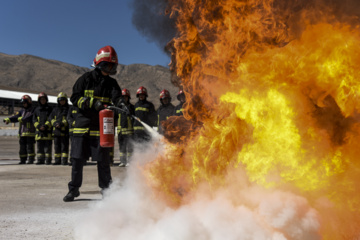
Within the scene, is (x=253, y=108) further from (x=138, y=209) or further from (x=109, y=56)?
(x=109, y=56)

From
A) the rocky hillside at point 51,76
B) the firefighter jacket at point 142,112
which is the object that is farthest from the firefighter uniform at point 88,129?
the rocky hillside at point 51,76

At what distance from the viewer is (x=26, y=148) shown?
37.7 feet

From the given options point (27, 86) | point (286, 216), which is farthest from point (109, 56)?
point (27, 86)

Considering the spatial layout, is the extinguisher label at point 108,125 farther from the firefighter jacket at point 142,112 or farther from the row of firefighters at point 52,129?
the row of firefighters at point 52,129

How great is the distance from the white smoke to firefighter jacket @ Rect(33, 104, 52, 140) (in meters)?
8.59

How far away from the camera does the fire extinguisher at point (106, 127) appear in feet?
15.3

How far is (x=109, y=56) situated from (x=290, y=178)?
3128 mm

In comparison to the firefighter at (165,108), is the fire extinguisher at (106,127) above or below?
below

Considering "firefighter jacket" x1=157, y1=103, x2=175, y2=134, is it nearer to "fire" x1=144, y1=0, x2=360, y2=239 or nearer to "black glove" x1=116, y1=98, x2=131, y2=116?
"black glove" x1=116, y1=98, x2=131, y2=116

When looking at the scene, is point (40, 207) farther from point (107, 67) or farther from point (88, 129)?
point (107, 67)

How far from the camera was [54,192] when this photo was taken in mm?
5812

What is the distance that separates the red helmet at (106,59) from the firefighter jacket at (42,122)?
691cm

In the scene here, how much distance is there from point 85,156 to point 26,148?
743 centimetres

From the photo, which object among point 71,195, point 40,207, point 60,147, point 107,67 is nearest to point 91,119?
point 107,67
